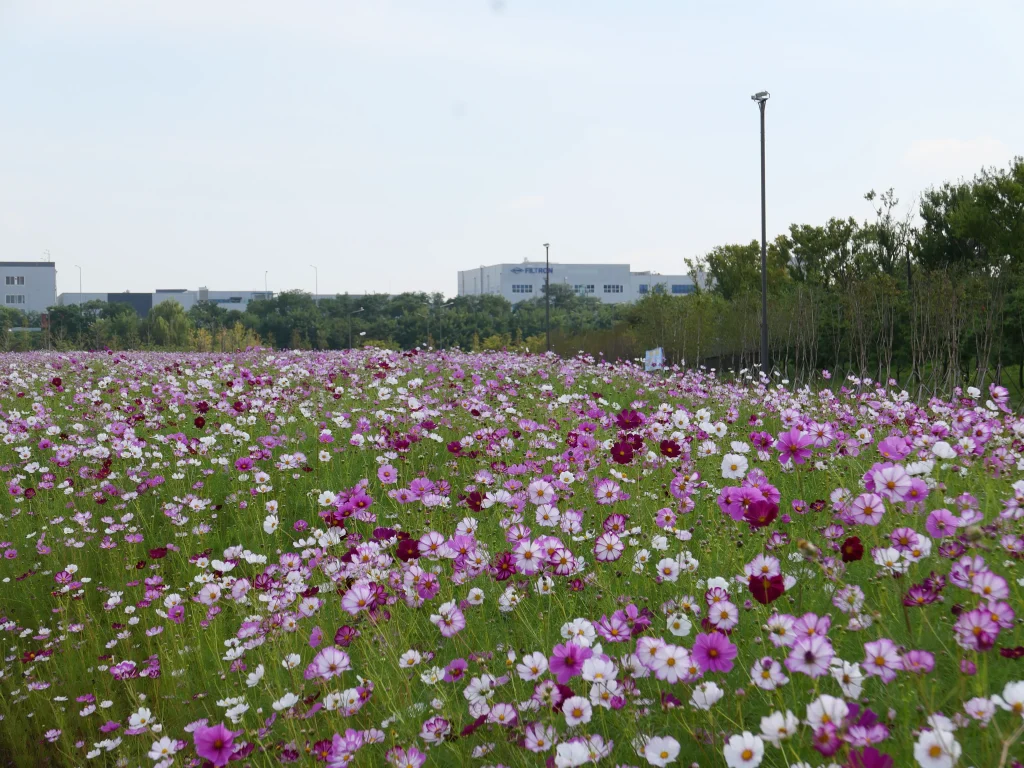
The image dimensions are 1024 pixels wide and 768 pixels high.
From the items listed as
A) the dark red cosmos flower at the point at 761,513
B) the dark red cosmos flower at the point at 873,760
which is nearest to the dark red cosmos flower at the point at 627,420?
the dark red cosmos flower at the point at 761,513

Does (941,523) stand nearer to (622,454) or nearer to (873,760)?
(873,760)

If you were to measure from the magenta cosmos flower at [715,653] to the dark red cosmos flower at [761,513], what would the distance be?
1.41ft

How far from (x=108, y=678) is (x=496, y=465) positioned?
7.68 feet

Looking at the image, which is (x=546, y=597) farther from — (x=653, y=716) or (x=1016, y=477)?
(x=1016, y=477)

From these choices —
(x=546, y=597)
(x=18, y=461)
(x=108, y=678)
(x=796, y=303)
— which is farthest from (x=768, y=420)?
(x=796, y=303)

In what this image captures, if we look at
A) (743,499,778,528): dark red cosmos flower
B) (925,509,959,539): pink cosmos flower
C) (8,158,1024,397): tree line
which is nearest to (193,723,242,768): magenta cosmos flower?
(743,499,778,528): dark red cosmos flower

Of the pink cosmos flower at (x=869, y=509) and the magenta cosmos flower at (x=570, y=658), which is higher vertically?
the pink cosmos flower at (x=869, y=509)

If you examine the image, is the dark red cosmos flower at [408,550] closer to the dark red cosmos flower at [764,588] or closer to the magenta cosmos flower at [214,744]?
the magenta cosmos flower at [214,744]

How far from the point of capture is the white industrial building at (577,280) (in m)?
134

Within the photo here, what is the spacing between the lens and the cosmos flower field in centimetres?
213

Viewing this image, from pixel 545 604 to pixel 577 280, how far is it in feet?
439

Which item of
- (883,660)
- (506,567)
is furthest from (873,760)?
(506,567)

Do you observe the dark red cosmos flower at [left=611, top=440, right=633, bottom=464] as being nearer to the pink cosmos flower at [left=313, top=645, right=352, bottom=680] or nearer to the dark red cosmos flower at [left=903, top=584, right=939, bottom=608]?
the pink cosmos flower at [left=313, top=645, right=352, bottom=680]

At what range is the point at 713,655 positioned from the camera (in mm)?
2125
